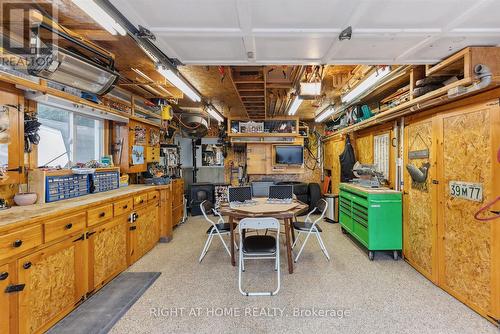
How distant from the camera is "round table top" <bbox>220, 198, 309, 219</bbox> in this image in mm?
2900

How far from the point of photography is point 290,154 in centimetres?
685

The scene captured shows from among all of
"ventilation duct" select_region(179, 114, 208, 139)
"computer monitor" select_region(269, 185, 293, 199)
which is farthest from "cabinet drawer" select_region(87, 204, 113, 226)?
"ventilation duct" select_region(179, 114, 208, 139)

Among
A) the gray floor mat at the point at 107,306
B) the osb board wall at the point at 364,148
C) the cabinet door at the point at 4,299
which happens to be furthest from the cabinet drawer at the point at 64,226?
the osb board wall at the point at 364,148

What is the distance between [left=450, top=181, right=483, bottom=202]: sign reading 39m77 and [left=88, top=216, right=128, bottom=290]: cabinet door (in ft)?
13.6

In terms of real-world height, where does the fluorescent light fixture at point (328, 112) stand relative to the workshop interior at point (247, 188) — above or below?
above

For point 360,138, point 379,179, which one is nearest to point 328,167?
point 360,138

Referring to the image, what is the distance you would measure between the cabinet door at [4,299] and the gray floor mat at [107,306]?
48cm

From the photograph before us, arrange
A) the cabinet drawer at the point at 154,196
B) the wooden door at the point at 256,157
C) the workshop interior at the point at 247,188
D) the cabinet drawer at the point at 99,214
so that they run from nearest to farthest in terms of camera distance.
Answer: the workshop interior at the point at 247,188, the cabinet drawer at the point at 99,214, the cabinet drawer at the point at 154,196, the wooden door at the point at 256,157

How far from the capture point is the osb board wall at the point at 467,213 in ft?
7.14

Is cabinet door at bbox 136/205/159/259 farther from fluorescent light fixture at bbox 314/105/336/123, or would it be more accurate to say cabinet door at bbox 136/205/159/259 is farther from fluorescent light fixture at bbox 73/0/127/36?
fluorescent light fixture at bbox 314/105/336/123

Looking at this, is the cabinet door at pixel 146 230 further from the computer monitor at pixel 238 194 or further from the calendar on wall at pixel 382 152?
the calendar on wall at pixel 382 152

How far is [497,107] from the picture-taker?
81.8 inches

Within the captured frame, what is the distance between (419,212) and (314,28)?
2866 millimetres

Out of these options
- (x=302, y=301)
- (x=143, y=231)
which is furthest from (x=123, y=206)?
(x=302, y=301)
